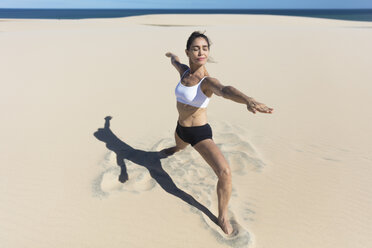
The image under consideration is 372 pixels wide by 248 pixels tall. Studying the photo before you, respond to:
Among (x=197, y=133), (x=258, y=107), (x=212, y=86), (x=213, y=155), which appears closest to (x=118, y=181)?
(x=197, y=133)

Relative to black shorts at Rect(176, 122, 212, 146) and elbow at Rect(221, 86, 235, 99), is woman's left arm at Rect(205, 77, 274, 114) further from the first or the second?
black shorts at Rect(176, 122, 212, 146)

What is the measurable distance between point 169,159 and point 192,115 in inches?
43.3

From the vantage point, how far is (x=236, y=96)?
198 cm

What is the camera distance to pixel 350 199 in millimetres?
2857

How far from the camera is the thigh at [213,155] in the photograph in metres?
2.37

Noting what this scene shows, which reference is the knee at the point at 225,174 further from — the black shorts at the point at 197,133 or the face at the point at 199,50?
the face at the point at 199,50

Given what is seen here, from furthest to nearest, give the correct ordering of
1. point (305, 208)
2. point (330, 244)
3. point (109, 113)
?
point (109, 113) → point (305, 208) → point (330, 244)

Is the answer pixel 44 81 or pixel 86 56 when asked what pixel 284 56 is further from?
pixel 44 81

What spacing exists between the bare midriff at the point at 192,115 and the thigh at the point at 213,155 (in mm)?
216

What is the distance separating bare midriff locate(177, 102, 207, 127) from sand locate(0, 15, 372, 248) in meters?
0.84

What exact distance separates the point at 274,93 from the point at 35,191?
16.5 feet

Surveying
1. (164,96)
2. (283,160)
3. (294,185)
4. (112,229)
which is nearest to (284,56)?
(164,96)

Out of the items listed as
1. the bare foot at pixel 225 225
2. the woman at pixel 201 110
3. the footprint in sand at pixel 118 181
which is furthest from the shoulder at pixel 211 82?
the footprint in sand at pixel 118 181

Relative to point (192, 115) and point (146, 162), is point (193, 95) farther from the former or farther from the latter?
point (146, 162)
